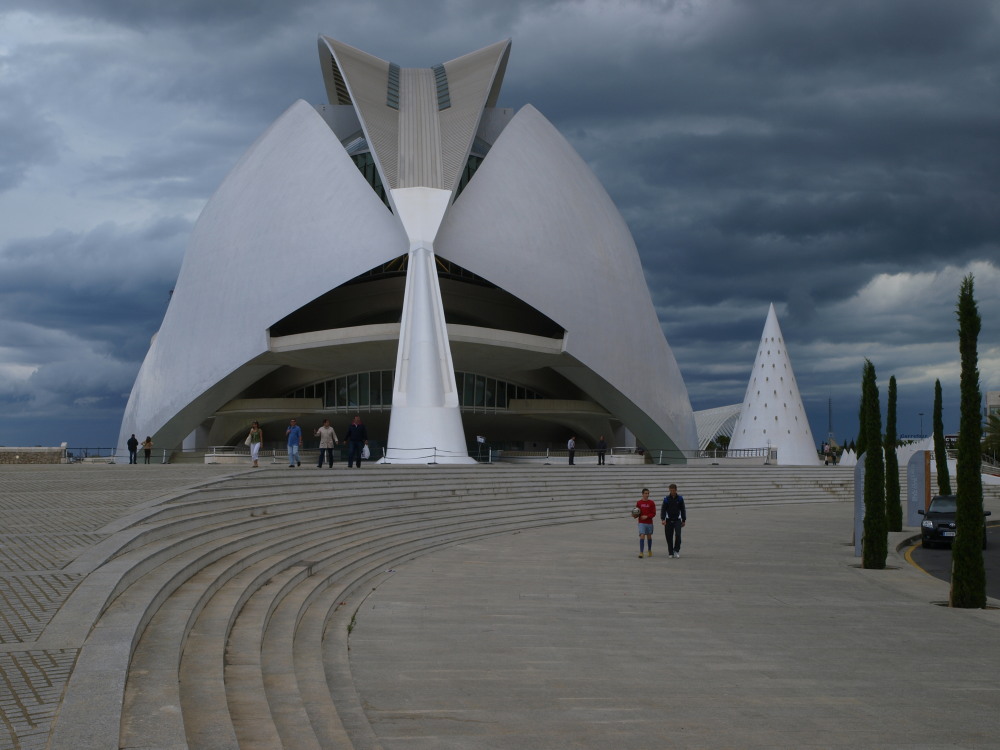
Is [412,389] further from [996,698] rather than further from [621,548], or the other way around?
[996,698]

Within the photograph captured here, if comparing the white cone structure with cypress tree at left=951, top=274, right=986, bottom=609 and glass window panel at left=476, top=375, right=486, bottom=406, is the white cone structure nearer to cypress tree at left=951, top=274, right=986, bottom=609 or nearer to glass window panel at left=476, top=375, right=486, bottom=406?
glass window panel at left=476, top=375, right=486, bottom=406

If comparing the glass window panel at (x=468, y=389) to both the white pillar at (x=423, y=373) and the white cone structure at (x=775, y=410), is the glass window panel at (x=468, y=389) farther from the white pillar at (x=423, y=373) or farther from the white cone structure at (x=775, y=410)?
the white cone structure at (x=775, y=410)

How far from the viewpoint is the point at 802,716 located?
228 inches

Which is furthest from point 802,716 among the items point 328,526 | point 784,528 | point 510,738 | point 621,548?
point 784,528

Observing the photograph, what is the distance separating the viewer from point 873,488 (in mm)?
14500

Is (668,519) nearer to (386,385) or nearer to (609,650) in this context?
(609,650)

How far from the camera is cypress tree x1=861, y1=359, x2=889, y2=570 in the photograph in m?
14.0

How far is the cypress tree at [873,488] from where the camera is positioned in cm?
1395

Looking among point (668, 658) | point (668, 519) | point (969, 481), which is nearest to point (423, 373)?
point (668, 519)

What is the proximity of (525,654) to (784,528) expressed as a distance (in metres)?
14.3

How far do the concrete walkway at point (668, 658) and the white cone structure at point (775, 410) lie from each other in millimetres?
29213

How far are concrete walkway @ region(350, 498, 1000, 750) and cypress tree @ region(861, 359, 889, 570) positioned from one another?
421mm

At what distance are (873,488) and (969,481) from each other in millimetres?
3421

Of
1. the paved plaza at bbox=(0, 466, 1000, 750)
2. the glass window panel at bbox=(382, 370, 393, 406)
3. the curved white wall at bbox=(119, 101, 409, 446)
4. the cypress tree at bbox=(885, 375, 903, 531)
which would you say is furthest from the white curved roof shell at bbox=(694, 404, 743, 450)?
the paved plaza at bbox=(0, 466, 1000, 750)
